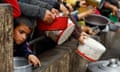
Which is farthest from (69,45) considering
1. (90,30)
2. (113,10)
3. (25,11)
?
(113,10)

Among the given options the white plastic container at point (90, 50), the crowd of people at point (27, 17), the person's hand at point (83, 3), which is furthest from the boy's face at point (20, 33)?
the person's hand at point (83, 3)

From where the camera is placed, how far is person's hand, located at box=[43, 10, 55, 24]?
11.6 feet

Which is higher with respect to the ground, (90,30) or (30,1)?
(30,1)

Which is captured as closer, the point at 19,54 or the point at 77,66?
the point at 19,54

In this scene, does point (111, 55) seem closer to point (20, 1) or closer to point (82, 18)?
point (82, 18)

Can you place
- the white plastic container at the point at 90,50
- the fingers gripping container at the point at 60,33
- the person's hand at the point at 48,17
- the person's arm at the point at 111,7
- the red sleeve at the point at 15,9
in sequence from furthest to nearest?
the person's arm at the point at 111,7
the white plastic container at the point at 90,50
the fingers gripping container at the point at 60,33
the person's hand at the point at 48,17
the red sleeve at the point at 15,9

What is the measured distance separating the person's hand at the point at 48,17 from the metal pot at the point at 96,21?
7.75 feet

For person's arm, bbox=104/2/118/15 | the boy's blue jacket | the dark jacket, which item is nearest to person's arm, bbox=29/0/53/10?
the dark jacket

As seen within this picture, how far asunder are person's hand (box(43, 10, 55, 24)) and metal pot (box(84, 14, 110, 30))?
236cm

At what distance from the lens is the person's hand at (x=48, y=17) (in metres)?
3.52

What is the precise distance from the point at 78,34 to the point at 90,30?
1.09m

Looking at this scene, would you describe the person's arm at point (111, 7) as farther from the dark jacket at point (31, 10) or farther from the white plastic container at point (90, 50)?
the dark jacket at point (31, 10)

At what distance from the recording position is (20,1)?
356 centimetres

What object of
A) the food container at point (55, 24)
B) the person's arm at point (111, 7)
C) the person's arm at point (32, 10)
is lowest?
the person's arm at point (111, 7)
